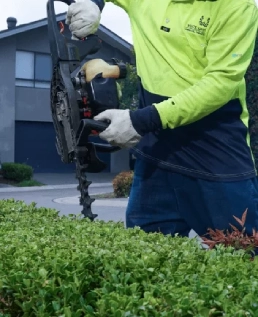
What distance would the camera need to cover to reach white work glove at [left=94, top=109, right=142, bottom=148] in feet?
11.5

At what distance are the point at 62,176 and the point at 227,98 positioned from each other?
3133 centimetres

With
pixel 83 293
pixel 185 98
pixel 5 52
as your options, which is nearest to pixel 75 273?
pixel 83 293

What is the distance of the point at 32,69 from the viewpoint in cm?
3453

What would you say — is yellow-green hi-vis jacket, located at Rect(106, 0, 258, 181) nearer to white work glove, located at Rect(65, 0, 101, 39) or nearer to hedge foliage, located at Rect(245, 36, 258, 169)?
white work glove, located at Rect(65, 0, 101, 39)

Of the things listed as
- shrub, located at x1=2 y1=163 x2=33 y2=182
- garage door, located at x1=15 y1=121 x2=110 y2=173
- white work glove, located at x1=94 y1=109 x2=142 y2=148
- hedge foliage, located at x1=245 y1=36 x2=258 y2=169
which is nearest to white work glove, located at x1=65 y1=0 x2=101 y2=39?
white work glove, located at x1=94 y1=109 x2=142 y2=148

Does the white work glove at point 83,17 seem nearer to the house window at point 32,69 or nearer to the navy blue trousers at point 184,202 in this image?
the navy blue trousers at point 184,202

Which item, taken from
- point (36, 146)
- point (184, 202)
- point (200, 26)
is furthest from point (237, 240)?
point (36, 146)

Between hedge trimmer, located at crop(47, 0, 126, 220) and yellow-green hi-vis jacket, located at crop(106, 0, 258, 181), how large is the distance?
215mm

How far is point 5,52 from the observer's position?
33344 mm

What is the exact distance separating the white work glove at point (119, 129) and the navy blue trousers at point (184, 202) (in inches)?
11.7

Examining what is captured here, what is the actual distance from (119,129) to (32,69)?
31.6 metres

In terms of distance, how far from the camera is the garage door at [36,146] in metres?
35.3

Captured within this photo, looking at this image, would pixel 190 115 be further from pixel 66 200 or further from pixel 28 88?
pixel 28 88

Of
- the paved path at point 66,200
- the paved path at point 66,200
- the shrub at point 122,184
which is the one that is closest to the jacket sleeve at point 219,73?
the paved path at point 66,200
